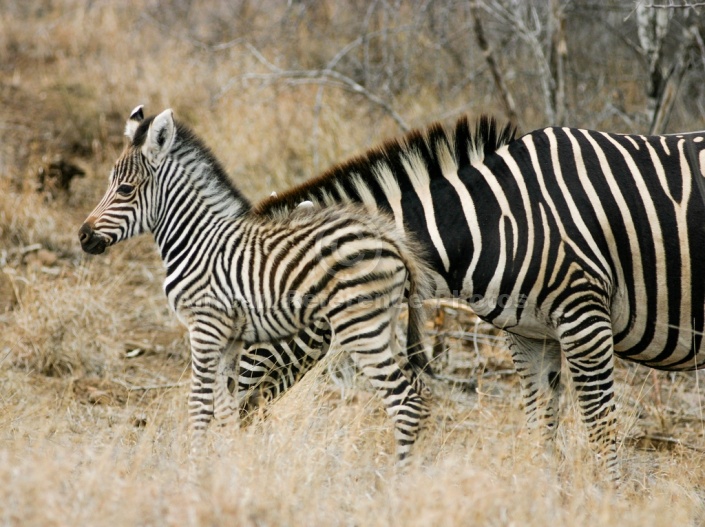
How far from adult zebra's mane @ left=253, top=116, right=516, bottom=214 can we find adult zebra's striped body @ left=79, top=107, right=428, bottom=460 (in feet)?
0.74

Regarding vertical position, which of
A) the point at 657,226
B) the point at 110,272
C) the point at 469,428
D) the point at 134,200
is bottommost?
the point at 469,428

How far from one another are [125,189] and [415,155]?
1950 mm

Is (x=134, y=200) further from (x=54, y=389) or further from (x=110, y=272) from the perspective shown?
(x=110, y=272)

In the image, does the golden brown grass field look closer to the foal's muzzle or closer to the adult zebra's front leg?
the adult zebra's front leg

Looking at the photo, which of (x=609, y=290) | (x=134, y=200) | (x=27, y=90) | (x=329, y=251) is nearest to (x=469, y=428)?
(x=609, y=290)

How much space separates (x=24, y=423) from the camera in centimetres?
523

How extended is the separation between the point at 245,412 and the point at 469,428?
1854 millimetres

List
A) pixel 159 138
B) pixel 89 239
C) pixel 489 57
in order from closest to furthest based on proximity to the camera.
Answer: pixel 89 239 < pixel 159 138 < pixel 489 57

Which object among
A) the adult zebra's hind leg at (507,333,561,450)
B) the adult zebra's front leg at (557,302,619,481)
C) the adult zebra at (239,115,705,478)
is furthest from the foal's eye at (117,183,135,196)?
the adult zebra's front leg at (557,302,619,481)

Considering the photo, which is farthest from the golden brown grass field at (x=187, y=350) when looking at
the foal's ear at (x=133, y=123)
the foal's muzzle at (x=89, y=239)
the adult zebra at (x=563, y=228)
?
the foal's ear at (x=133, y=123)

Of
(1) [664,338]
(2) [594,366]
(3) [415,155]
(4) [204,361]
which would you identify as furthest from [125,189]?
(1) [664,338]

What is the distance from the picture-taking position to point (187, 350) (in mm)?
7828

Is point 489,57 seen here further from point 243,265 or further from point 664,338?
point 243,265

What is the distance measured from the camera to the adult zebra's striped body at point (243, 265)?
485 cm
